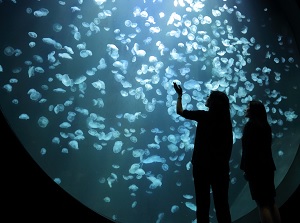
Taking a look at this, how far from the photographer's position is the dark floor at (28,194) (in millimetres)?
2322

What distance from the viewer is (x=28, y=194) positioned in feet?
7.77

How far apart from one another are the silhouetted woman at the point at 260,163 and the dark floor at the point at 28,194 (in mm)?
1360

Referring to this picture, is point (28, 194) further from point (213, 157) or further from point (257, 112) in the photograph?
point (257, 112)

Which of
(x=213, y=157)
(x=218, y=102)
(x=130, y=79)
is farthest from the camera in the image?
(x=130, y=79)

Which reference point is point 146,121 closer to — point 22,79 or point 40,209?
point 22,79

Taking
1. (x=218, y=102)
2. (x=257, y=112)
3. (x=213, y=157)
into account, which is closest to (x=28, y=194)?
(x=213, y=157)

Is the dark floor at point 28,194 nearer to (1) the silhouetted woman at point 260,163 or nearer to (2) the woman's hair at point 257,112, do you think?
(1) the silhouetted woman at point 260,163

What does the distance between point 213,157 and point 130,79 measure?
13970 mm

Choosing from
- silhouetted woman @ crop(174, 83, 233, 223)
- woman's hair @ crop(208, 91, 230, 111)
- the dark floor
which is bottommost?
the dark floor

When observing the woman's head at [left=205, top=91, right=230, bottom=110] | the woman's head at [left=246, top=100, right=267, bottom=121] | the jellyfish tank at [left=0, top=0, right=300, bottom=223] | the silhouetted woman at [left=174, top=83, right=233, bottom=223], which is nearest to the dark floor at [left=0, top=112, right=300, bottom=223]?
the silhouetted woman at [left=174, top=83, right=233, bottom=223]

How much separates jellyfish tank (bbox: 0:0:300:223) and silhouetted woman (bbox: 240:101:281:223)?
7.28 m

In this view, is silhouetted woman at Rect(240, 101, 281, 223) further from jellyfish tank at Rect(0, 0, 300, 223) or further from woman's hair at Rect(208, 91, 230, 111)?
jellyfish tank at Rect(0, 0, 300, 223)

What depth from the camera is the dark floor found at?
232 centimetres

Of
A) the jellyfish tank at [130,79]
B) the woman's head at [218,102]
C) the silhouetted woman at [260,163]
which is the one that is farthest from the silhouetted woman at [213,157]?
the jellyfish tank at [130,79]
